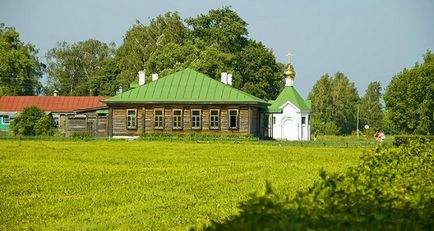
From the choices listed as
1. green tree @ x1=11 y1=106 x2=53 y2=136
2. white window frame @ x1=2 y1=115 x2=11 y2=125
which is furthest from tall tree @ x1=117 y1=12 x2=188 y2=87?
green tree @ x1=11 y1=106 x2=53 y2=136

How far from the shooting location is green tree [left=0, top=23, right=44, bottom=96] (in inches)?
3221

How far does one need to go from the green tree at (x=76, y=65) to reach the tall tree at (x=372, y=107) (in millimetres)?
37319

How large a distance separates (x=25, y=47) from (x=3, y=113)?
20.8 metres

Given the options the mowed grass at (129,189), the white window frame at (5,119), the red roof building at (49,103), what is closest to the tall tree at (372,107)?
the red roof building at (49,103)

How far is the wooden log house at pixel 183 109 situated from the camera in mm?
53062

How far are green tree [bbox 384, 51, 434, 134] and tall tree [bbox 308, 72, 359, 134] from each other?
13.9 metres

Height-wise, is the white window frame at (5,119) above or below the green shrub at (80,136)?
above

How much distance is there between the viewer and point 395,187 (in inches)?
299

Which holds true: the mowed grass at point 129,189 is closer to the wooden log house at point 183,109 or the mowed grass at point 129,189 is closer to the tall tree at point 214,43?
the wooden log house at point 183,109

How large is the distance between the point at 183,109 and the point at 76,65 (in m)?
51.7

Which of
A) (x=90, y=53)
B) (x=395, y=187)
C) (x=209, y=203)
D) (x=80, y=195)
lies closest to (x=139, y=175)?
(x=80, y=195)

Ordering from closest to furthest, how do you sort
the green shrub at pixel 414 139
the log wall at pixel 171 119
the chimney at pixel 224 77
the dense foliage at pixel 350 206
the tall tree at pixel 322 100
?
the dense foliage at pixel 350 206
the green shrub at pixel 414 139
the log wall at pixel 171 119
the chimney at pixel 224 77
the tall tree at pixel 322 100

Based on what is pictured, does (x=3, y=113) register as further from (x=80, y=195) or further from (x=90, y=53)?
(x=80, y=195)

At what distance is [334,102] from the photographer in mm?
98062
